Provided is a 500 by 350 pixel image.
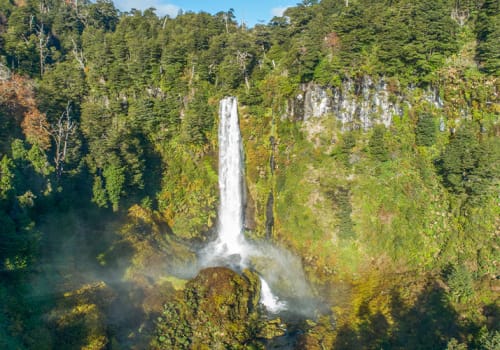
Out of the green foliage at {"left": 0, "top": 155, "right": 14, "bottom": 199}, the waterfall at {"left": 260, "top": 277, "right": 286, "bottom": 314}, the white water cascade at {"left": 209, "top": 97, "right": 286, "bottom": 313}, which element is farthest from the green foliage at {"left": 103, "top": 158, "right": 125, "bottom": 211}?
the waterfall at {"left": 260, "top": 277, "right": 286, "bottom": 314}

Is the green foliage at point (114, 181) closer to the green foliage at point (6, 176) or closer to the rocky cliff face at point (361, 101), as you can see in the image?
the green foliage at point (6, 176)

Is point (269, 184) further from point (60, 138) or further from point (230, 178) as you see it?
point (60, 138)

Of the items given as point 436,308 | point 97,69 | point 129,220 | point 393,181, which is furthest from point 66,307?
point 97,69

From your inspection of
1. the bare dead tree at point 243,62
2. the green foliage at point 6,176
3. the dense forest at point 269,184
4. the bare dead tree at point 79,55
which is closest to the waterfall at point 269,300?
the dense forest at point 269,184

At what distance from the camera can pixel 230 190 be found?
46344 millimetres

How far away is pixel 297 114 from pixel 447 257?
79.0 feet

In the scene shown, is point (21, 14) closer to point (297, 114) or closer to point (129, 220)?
point (129, 220)

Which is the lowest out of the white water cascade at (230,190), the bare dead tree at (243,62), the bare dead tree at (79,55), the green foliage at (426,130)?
the white water cascade at (230,190)

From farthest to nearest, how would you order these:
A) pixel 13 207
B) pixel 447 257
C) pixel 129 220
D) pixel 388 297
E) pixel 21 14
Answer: pixel 21 14, pixel 129 220, pixel 447 257, pixel 388 297, pixel 13 207

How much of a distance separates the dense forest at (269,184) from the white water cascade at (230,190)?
1.32 meters

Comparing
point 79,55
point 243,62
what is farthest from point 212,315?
point 79,55

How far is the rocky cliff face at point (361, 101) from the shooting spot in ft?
137

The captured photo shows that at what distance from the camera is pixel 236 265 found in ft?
124

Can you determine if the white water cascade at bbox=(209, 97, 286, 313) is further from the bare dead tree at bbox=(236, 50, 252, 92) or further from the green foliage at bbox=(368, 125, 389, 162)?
the green foliage at bbox=(368, 125, 389, 162)
